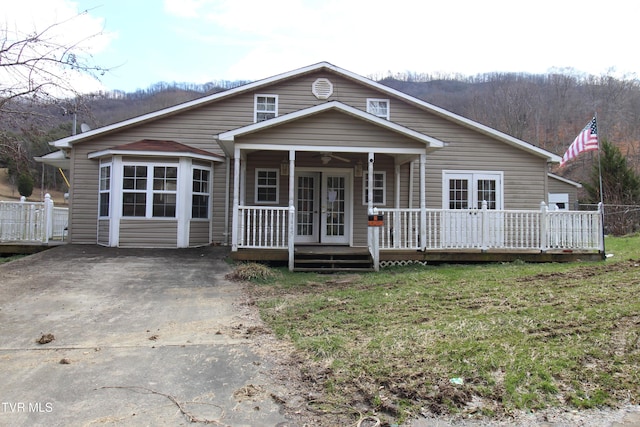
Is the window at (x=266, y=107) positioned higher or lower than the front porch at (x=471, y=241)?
higher

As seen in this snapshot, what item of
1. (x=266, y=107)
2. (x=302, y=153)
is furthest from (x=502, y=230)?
(x=266, y=107)

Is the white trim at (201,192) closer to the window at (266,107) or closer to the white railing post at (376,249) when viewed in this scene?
the window at (266,107)

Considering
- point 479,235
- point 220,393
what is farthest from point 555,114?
point 220,393

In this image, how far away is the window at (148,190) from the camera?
10.9 metres

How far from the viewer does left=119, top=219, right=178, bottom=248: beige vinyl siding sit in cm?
1102

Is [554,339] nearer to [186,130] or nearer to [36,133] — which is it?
[36,133]

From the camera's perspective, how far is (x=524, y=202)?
1245 centimetres

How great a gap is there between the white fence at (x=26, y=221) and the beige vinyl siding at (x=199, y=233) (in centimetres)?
368

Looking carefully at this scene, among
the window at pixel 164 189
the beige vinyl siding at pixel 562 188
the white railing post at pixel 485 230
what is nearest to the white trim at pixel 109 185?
the window at pixel 164 189

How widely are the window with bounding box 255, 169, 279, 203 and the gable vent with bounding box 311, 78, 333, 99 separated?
2.72 m

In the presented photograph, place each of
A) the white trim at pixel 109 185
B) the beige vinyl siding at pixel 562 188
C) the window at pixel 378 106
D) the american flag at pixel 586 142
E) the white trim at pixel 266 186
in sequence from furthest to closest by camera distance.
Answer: the beige vinyl siding at pixel 562 188 → the american flag at pixel 586 142 → the window at pixel 378 106 → the white trim at pixel 266 186 → the white trim at pixel 109 185

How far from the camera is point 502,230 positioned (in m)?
9.84

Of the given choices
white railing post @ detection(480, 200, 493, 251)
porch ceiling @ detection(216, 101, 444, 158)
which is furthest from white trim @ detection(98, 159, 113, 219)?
white railing post @ detection(480, 200, 493, 251)

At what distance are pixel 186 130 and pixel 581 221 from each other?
10.5 meters
